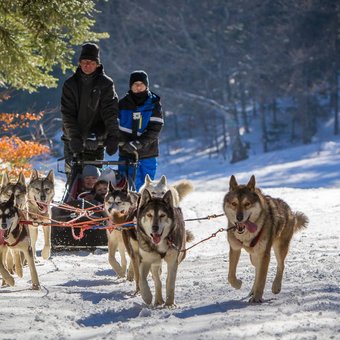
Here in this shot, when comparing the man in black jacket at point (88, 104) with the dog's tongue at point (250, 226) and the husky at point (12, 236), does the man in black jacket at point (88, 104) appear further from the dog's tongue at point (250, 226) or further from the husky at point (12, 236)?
the dog's tongue at point (250, 226)

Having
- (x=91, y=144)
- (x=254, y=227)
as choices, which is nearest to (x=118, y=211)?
(x=91, y=144)

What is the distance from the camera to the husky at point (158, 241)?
204 inches

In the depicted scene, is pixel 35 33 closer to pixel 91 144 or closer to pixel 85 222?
pixel 91 144

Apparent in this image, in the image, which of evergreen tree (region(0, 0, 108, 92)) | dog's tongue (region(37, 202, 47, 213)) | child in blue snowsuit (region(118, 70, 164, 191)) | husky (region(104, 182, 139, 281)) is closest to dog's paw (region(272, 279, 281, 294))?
husky (region(104, 182, 139, 281))

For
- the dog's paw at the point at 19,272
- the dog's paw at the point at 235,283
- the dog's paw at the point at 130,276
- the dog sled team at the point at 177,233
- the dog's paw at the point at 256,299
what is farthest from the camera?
the dog's paw at the point at 130,276

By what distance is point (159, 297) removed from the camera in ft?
17.4

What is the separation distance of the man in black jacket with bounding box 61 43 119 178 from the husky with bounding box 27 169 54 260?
1.37 feet

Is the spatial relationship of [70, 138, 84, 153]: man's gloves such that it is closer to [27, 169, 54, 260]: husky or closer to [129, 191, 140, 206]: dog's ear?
[27, 169, 54, 260]: husky

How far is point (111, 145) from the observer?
7.81 meters

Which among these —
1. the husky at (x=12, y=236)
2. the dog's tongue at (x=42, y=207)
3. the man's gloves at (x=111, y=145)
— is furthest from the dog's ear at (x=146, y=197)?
the dog's tongue at (x=42, y=207)

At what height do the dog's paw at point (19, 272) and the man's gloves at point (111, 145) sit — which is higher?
the man's gloves at point (111, 145)

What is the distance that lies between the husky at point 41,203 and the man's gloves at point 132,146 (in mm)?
954

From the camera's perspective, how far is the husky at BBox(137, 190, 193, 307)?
5.18 m

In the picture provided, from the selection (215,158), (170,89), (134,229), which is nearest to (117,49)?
(170,89)
